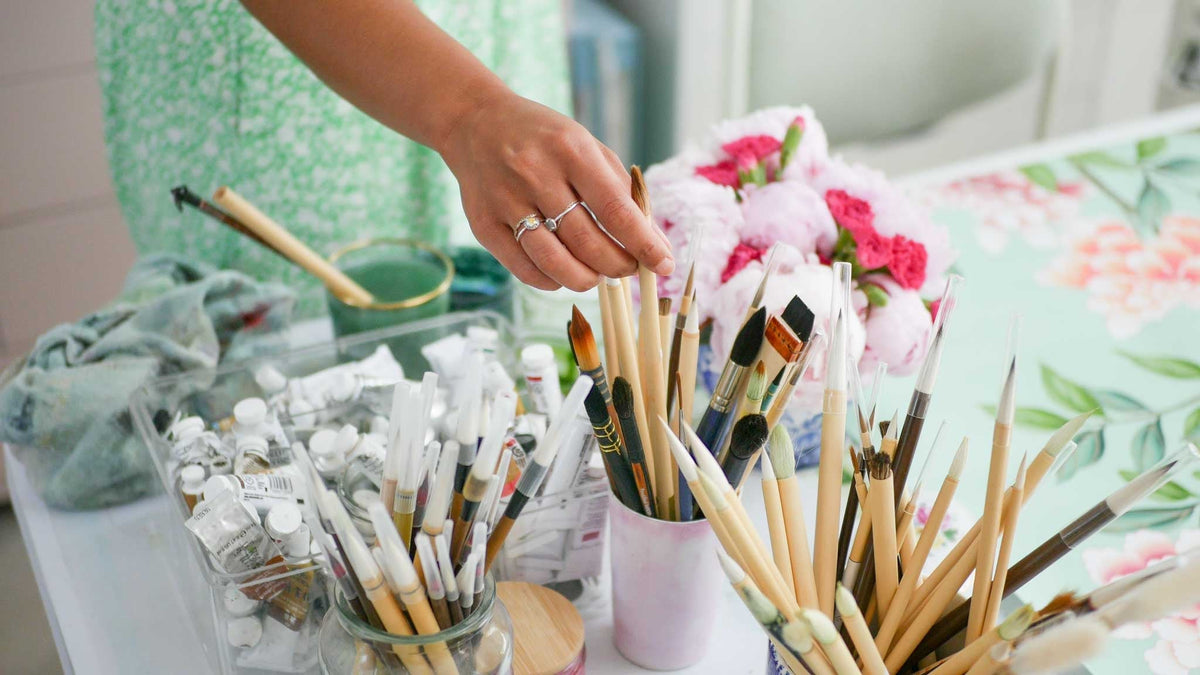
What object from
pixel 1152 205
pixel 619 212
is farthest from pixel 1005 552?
pixel 1152 205

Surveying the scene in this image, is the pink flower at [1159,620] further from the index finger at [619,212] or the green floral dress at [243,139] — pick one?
the green floral dress at [243,139]

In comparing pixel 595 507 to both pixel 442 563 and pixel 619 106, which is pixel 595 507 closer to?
pixel 442 563

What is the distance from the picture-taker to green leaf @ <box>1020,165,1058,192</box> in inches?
37.6

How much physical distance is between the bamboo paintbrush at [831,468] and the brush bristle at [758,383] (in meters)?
0.03

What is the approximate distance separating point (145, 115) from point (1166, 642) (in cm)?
92

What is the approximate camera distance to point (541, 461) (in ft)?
1.39

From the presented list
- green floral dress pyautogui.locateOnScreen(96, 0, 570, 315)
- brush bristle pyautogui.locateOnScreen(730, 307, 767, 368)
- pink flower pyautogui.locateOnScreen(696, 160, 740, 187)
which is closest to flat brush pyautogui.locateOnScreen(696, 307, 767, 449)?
brush bristle pyautogui.locateOnScreen(730, 307, 767, 368)

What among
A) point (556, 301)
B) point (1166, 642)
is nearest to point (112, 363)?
point (556, 301)

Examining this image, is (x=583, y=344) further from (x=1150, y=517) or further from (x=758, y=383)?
(x=1150, y=517)

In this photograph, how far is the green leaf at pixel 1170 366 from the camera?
0.74 m

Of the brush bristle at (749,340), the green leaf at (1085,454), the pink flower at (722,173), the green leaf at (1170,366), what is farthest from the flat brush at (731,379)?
the green leaf at (1170,366)

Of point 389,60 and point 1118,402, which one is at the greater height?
point 389,60

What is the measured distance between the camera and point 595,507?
551 mm

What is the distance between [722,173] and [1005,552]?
1.08 ft
